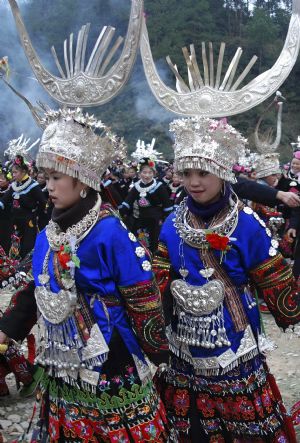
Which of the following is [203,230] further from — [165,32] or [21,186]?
[165,32]

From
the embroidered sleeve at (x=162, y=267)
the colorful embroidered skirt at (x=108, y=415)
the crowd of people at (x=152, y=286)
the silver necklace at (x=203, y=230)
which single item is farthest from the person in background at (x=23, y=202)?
the colorful embroidered skirt at (x=108, y=415)

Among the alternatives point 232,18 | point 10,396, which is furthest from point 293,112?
point 10,396

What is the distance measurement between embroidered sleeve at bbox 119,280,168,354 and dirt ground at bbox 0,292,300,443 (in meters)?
0.98

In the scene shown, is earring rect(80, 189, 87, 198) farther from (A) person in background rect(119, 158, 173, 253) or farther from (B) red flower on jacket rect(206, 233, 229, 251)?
(A) person in background rect(119, 158, 173, 253)

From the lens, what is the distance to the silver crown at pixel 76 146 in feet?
8.89

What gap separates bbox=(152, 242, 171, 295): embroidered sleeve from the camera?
10.7 feet

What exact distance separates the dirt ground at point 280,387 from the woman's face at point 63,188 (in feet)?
4.82

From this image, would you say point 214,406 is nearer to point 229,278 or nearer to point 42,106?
point 229,278

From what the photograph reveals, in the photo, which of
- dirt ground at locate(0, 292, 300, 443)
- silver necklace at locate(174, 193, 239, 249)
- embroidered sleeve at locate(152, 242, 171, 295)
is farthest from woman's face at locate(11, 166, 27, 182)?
silver necklace at locate(174, 193, 239, 249)

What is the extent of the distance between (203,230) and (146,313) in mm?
585

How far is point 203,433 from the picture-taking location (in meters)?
3.19

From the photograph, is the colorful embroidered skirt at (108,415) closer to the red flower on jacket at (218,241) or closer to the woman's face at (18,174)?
the red flower on jacket at (218,241)

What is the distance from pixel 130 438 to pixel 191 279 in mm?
845

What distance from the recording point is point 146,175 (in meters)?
9.88
